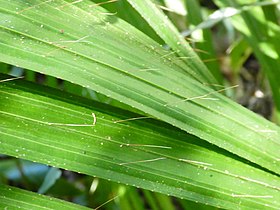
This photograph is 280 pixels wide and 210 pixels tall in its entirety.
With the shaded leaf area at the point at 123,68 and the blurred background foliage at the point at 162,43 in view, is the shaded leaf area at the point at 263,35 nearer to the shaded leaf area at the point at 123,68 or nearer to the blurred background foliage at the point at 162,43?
the blurred background foliage at the point at 162,43

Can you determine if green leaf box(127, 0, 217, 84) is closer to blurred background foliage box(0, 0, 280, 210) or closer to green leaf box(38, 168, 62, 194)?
blurred background foliage box(0, 0, 280, 210)

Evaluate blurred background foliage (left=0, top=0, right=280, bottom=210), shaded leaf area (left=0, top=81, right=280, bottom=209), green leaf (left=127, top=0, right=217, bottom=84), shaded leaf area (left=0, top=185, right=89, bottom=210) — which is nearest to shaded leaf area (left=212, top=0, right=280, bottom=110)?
blurred background foliage (left=0, top=0, right=280, bottom=210)

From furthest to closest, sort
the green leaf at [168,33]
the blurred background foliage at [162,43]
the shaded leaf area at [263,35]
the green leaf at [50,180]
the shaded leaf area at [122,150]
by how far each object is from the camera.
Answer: the green leaf at [50,180] → the shaded leaf area at [263,35] → the blurred background foliage at [162,43] → the green leaf at [168,33] → the shaded leaf area at [122,150]

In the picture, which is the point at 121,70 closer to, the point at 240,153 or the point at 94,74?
the point at 94,74

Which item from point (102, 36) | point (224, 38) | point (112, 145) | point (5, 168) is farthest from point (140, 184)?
point (224, 38)

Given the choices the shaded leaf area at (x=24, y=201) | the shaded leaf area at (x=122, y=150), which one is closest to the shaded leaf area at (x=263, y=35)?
the shaded leaf area at (x=122, y=150)

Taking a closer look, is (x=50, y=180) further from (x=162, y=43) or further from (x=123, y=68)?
(x=123, y=68)
